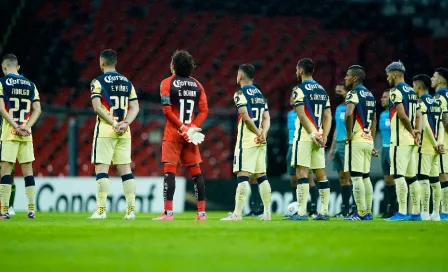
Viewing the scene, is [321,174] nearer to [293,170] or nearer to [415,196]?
[415,196]

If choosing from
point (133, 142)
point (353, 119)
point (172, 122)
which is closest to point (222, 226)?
point (172, 122)

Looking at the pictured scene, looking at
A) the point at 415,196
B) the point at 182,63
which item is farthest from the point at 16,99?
the point at 415,196

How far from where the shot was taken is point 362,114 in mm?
12188

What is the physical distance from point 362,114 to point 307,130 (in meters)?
1.12

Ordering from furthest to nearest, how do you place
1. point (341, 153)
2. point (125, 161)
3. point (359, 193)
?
1. point (341, 153)
2. point (359, 193)
3. point (125, 161)

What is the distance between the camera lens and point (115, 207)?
17469 millimetres

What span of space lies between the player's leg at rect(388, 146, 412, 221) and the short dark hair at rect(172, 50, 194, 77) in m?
3.33

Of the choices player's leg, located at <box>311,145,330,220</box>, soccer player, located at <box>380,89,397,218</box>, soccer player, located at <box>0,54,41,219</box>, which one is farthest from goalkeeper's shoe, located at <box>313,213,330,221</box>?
soccer player, located at <box>0,54,41,219</box>

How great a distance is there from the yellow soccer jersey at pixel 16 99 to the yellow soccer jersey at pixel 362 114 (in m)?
4.53

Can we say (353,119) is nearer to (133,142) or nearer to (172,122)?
(172,122)

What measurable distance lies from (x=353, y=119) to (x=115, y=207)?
6.87 meters

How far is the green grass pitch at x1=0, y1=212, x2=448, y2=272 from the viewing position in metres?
5.66

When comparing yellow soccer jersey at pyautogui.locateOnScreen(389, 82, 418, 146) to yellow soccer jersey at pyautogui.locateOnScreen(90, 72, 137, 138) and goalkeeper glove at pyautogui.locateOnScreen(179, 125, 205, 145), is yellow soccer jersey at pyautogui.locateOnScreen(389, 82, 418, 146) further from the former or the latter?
yellow soccer jersey at pyautogui.locateOnScreen(90, 72, 137, 138)

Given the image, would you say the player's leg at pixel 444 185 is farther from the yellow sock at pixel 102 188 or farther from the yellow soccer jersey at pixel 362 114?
the yellow sock at pixel 102 188
